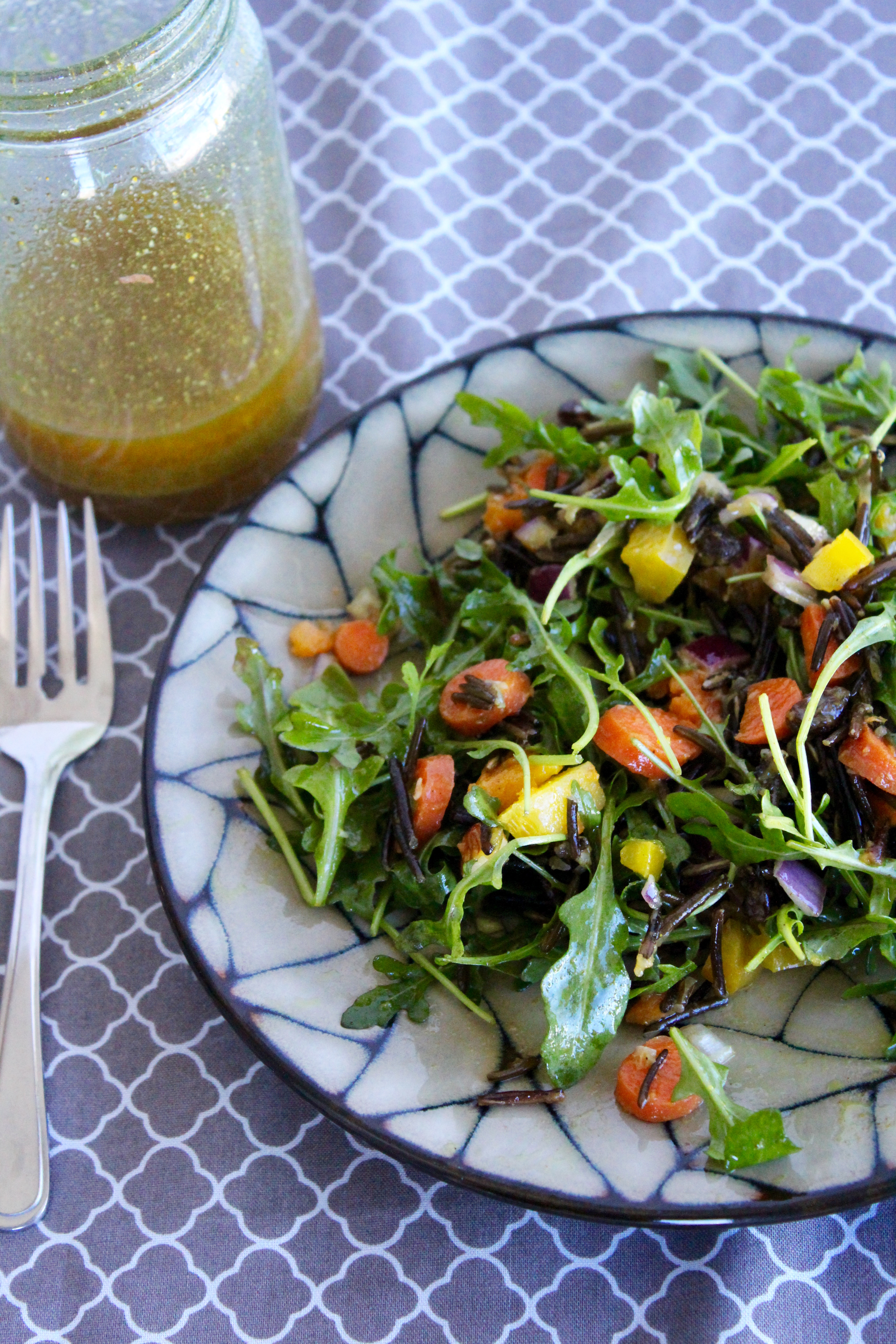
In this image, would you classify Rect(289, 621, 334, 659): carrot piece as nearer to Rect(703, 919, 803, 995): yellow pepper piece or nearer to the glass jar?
the glass jar

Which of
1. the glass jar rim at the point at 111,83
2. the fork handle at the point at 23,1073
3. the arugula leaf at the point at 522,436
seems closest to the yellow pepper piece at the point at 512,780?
the arugula leaf at the point at 522,436

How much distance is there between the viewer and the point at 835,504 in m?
2.10

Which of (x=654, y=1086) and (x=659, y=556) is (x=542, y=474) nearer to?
(x=659, y=556)

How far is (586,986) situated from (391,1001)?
30 centimetres

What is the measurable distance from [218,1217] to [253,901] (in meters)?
0.52

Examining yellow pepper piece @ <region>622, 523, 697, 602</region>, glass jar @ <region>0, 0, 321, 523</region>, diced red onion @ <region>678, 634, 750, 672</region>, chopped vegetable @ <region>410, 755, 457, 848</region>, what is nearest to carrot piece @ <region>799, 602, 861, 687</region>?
diced red onion @ <region>678, 634, 750, 672</region>

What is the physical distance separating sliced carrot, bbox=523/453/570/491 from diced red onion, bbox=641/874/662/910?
813 millimetres

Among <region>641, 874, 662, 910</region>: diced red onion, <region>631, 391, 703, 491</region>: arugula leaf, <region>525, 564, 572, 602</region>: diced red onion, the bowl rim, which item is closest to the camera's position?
the bowl rim

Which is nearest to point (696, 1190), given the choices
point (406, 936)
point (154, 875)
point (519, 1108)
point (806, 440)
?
point (519, 1108)

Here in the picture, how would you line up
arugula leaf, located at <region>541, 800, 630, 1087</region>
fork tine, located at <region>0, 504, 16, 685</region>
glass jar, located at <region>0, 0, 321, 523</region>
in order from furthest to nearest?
fork tine, located at <region>0, 504, 16, 685</region>
glass jar, located at <region>0, 0, 321, 523</region>
arugula leaf, located at <region>541, 800, 630, 1087</region>

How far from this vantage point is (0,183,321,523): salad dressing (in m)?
2.09

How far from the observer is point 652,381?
2.45 m

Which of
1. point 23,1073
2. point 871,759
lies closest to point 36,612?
point 23,1073

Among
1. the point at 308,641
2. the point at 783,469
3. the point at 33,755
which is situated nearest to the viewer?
the point at 783,469
